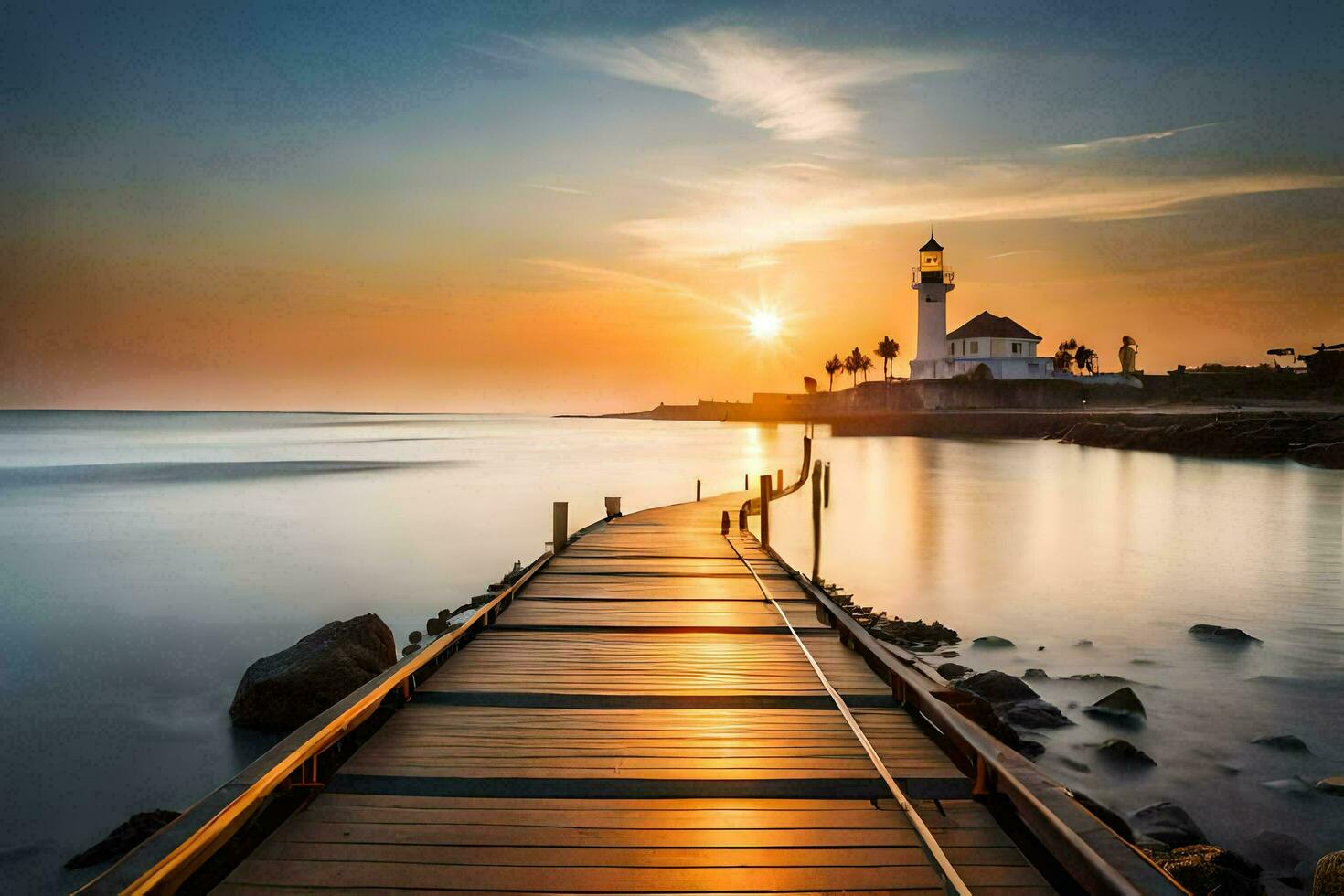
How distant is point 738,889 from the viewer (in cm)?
342

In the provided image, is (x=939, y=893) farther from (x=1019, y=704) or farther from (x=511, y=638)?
(x=1019, y=704)

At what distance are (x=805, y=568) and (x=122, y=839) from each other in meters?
15.0

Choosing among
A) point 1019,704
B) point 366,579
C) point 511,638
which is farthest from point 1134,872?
point 366,579

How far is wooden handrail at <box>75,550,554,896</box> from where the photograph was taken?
3055 mm

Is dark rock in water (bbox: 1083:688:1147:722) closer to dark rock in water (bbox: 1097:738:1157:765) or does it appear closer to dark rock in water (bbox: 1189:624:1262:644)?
dark rock in water (bbox: 1097:738:1157:765)

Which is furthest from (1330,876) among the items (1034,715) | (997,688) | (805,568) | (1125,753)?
(805,568)

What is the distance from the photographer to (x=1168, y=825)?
658 cm

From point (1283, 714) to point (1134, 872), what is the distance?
8624mm

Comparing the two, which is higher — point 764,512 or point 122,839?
point 764,512

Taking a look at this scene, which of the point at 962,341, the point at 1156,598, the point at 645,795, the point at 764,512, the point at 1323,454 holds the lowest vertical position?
the point at 1156,598

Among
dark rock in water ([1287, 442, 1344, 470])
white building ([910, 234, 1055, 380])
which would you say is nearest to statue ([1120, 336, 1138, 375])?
white building ([910, 234, 1055, 380])

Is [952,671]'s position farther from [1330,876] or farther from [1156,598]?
[1156,598]

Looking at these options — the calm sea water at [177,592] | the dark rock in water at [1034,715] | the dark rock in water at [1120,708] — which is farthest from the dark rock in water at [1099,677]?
the calm sea water at [177,592]

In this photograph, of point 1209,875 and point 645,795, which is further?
point 1209,875
